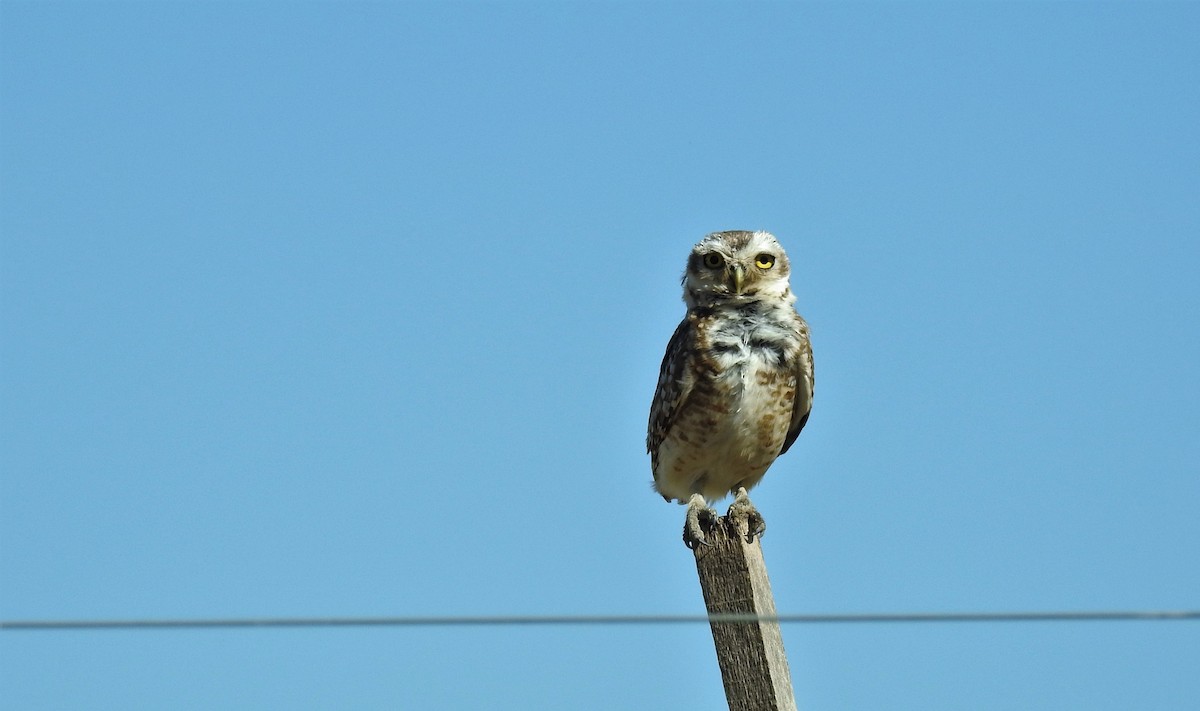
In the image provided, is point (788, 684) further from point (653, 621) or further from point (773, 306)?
point (773, 306)

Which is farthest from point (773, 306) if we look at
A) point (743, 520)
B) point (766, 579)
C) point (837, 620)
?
point (837, 620)

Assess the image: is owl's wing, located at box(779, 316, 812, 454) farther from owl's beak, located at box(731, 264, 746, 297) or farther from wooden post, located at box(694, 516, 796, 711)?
wooden post, located at box(694, 516, 796, 711)

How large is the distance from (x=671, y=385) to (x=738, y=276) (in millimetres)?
795

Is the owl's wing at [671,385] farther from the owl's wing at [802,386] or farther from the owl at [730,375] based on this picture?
the owl's wing at [802,386]

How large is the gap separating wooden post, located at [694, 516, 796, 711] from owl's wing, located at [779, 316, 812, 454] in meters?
3.67

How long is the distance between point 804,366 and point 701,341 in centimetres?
64

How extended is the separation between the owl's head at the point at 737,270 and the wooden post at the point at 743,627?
13.0ft

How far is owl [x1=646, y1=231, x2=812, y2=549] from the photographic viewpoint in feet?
Result: 29.9

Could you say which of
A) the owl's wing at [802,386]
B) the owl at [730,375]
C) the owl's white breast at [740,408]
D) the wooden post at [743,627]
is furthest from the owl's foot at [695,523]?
the owl's wing at [802,386]

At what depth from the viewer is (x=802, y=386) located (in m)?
9.42

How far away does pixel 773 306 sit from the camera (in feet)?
31.1

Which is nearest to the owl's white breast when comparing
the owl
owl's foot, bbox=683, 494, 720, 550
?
the owl

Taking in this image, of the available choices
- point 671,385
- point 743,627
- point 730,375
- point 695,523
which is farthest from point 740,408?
point 743,627

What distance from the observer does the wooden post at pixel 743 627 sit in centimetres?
532
